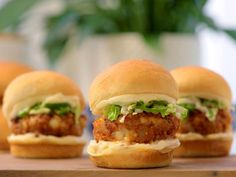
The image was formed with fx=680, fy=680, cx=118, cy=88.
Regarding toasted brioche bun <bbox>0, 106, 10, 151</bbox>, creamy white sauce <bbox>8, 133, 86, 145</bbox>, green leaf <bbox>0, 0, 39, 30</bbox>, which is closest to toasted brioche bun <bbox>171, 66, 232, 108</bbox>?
creamy white sauce <bbox>8, 133, 86, 145</bbox>

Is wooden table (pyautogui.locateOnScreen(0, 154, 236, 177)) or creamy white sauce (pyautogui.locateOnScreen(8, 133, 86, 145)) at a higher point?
creamy white sauce (pyautogui.locateOnScreen(8, 133, 86, 145))

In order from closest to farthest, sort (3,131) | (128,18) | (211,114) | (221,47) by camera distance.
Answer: (211,114), (3,131), (128,18), (221,47)

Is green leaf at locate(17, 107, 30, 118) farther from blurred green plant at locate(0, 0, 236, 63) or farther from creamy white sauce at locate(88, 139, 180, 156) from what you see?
blurred green plant at locate(0, 0, 236, 63)

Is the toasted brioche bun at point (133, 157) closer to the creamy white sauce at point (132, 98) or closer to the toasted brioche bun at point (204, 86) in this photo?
the creamy white sauce at point (132, 98)

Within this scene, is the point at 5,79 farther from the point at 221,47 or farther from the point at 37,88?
the point at 221,47

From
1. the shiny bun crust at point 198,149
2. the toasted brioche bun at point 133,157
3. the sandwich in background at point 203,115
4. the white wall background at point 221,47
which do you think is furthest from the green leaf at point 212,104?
the white wall background at point 221,47

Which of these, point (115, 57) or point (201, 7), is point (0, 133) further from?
point (201, 7)

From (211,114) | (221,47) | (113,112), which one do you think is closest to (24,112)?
(113,112)
